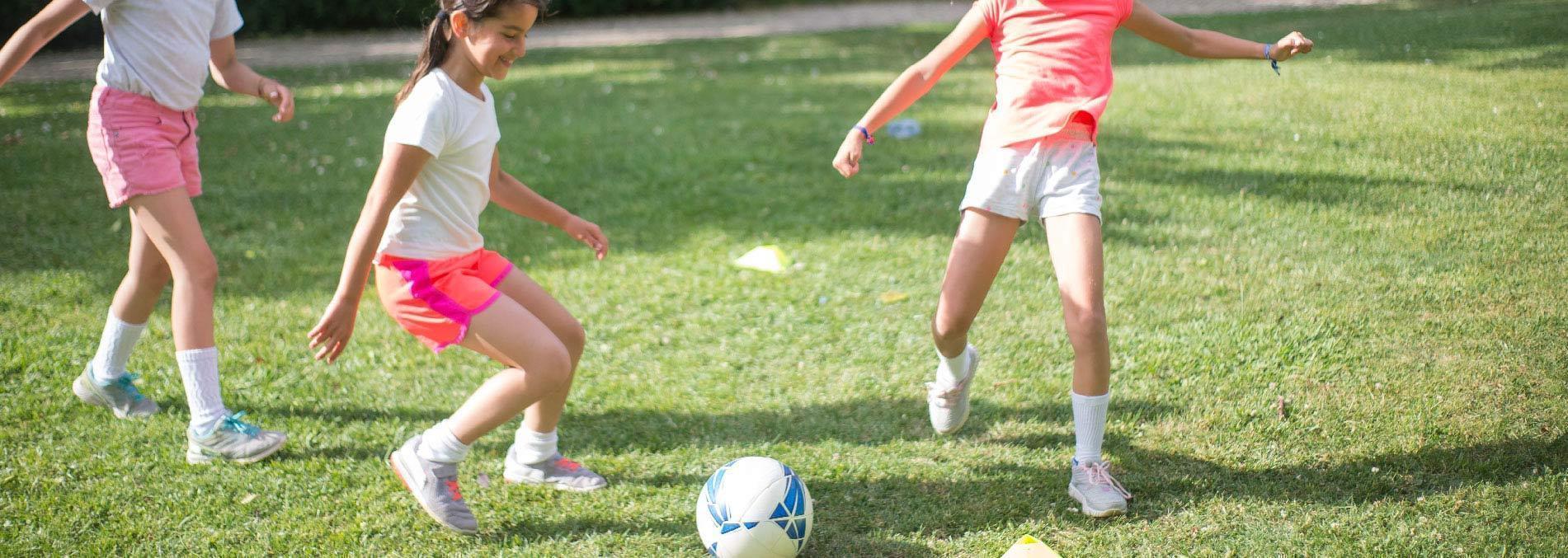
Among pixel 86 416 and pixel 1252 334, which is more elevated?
pixel 1252 334

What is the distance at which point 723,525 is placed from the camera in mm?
2994

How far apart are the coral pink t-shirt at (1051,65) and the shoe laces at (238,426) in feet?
Answer: 8.71

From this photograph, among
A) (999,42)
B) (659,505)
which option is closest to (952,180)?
(999,42)

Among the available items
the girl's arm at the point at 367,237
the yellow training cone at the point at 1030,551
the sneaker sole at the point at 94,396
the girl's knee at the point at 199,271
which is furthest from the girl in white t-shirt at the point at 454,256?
the sneaker sole at the point at 94,396

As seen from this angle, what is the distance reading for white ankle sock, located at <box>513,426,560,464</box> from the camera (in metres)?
3.45

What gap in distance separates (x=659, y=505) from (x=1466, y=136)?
5.07 meters

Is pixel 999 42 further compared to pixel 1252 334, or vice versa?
pixel 1252 334

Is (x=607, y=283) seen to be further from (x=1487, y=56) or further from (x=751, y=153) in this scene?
(x=1487, y=56)

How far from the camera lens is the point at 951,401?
366 cm

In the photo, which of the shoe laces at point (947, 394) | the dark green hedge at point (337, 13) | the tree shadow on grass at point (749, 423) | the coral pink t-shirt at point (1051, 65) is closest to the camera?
the coral pink t-shirt at point (1051, 65)

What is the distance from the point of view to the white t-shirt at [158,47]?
3551mm

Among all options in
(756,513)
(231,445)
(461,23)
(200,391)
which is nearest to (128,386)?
(200,391)

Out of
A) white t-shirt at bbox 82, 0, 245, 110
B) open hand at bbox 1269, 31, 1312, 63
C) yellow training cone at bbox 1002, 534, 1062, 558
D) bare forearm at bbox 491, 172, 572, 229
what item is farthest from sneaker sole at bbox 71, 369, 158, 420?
open hand at bbox 1269, 31, 1312, 63

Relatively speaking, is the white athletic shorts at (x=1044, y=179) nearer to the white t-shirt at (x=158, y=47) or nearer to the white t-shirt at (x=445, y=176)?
the white t-shirt at (x=445, y=176)
